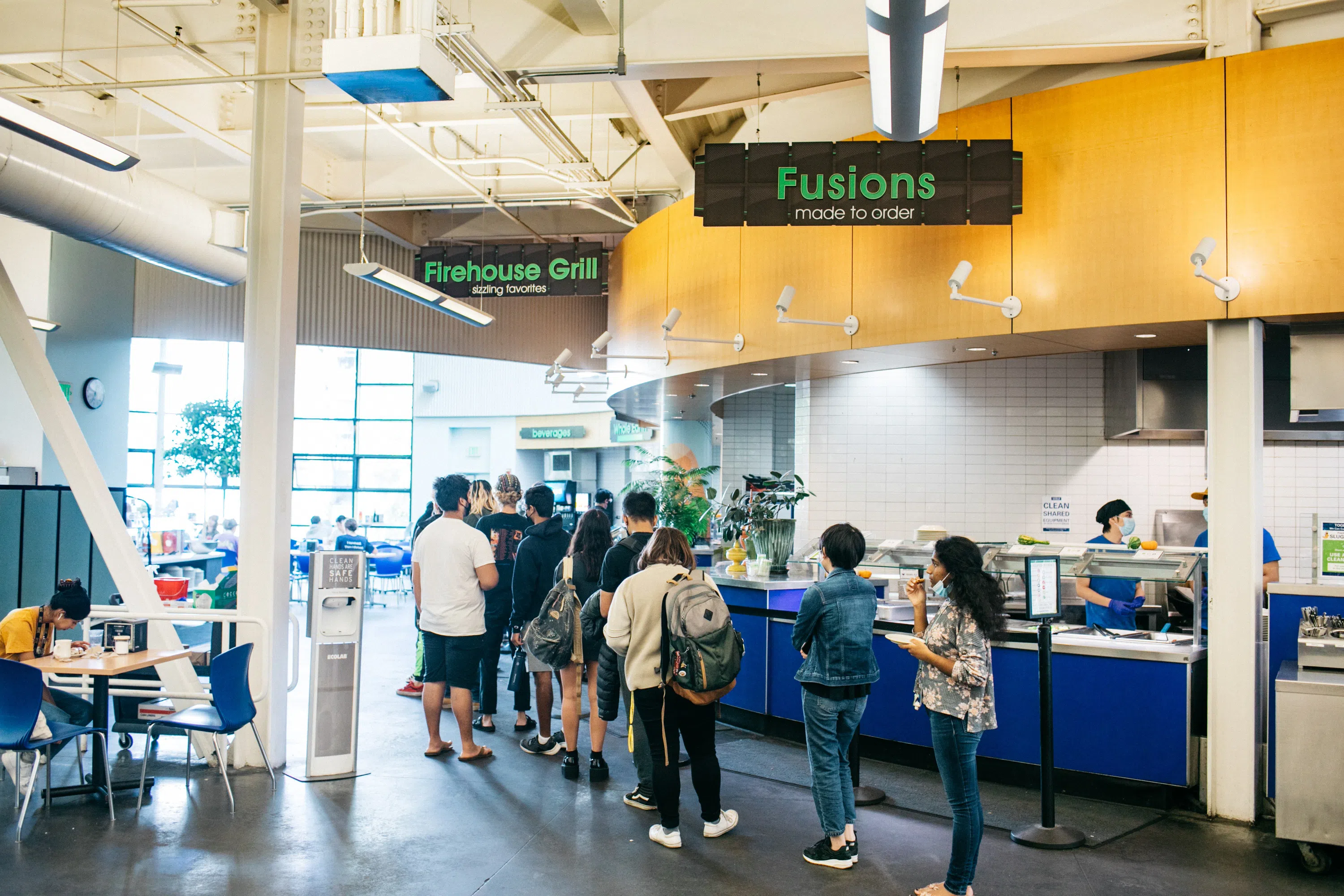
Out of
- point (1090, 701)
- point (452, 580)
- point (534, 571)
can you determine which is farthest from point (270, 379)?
point (1090, 701)

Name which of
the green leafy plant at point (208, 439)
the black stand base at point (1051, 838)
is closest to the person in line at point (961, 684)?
the black stand base at point (1051, 838)

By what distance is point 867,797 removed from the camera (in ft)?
16.7

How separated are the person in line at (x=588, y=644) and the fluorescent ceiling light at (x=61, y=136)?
294 cm

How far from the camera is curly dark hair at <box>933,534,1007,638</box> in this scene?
12.5 ft

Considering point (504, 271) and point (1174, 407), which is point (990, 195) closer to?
point (1174, 407)

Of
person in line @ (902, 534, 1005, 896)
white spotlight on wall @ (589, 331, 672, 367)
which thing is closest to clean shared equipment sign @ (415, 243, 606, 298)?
white spotlight on wall @ (589, 331, 672, 367)

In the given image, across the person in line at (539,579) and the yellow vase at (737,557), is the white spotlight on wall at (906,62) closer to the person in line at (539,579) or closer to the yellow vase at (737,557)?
the person in line at (539,579)

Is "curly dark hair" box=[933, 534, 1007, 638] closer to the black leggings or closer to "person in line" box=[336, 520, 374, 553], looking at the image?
the black leggings

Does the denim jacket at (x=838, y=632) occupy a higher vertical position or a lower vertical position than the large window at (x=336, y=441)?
lower

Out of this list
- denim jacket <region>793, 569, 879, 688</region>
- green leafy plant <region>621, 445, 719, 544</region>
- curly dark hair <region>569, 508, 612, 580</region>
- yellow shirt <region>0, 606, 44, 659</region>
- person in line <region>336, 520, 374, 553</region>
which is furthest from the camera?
person in line <region>336, 520, 374, 553</region>

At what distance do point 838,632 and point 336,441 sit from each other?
18471mm

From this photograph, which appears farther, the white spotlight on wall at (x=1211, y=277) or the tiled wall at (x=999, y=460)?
the tiled wall at (x=999, y=460)

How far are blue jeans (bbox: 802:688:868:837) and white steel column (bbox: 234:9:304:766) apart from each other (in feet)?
10.6

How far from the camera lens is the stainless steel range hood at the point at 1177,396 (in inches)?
269
